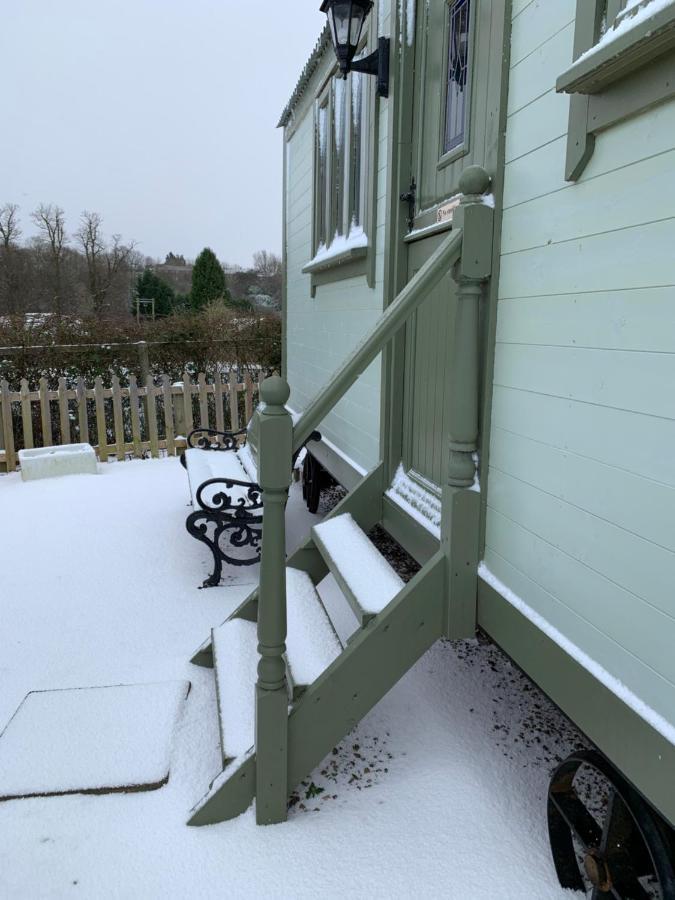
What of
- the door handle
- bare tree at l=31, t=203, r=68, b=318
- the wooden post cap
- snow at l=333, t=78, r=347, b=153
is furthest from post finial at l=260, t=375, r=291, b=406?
bare tree at l=31, t=203, r=68, b=318

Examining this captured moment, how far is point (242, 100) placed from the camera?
4119 cm

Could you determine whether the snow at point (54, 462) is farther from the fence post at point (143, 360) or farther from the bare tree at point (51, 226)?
the bare tree at point (51, 226)

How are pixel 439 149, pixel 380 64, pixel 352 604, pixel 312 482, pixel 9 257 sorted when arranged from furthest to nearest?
1. pixel 9 257
2. pixel 312 482
3. pixel 380 64
4. pixel 439 149
5. pixel 352 604

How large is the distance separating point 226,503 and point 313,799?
86.7 inches

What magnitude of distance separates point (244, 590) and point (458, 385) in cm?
241

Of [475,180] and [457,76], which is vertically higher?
[457,76]

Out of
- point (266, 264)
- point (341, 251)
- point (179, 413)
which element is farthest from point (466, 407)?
point (266, 264)

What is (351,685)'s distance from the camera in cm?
212

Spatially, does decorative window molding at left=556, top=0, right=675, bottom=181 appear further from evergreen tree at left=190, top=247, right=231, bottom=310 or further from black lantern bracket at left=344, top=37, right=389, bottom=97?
evergreen tree at left=190, top=247, right=231, bottom=310

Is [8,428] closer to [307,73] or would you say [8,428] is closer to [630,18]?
[307,73]

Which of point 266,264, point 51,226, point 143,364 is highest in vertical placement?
point 51,226

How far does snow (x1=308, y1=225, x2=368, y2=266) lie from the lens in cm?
372

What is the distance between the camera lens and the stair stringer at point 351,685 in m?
2.03

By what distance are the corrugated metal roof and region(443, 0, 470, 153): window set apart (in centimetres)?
195
